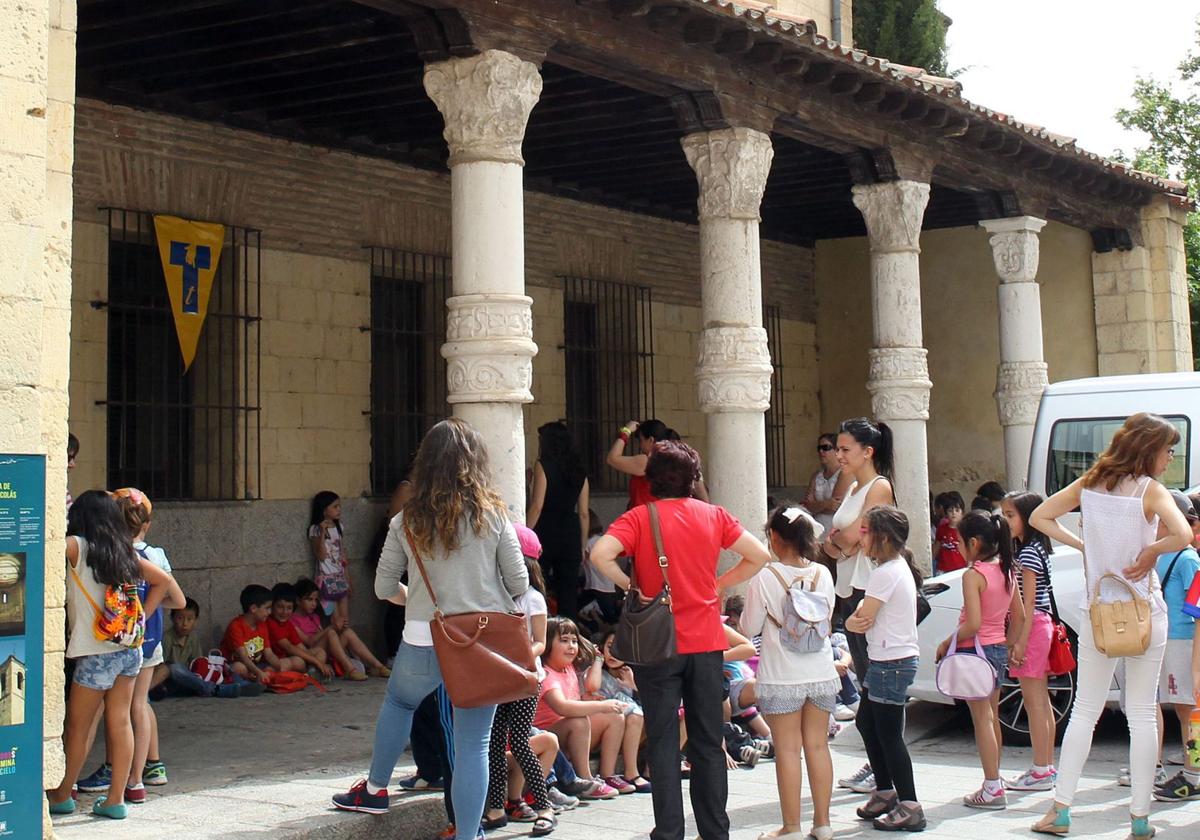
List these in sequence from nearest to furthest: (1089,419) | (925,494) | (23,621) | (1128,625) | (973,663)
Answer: (23,621) < (1128,625) < (973,663) < (1089,419) < (925,494)

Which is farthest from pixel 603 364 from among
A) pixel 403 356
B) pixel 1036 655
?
pixel 1036 655

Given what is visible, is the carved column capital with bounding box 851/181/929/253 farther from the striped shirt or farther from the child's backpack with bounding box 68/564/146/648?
the child's backpack with bounding box 68/564/146/648

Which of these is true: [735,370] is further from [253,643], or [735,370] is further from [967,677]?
[967,677]

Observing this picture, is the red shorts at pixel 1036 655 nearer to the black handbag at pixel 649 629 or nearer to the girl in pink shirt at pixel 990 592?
the girl in pink shirt at pixel 990 592

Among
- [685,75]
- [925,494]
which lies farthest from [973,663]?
[925,494]

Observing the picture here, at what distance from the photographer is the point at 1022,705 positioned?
827 cm

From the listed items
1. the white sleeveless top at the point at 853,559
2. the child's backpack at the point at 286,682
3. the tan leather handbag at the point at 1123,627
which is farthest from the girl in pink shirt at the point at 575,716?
the child's backpack at the point at 286,682

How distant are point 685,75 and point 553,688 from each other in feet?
15.4

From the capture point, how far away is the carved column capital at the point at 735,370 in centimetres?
1020

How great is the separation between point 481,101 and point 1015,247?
710 centimetres

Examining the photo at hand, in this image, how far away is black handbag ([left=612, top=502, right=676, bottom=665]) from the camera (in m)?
5.30

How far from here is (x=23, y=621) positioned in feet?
16.4

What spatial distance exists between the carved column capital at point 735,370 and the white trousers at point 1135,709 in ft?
14.9

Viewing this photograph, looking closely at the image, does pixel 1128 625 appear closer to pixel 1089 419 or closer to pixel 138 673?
pixel 138 673
